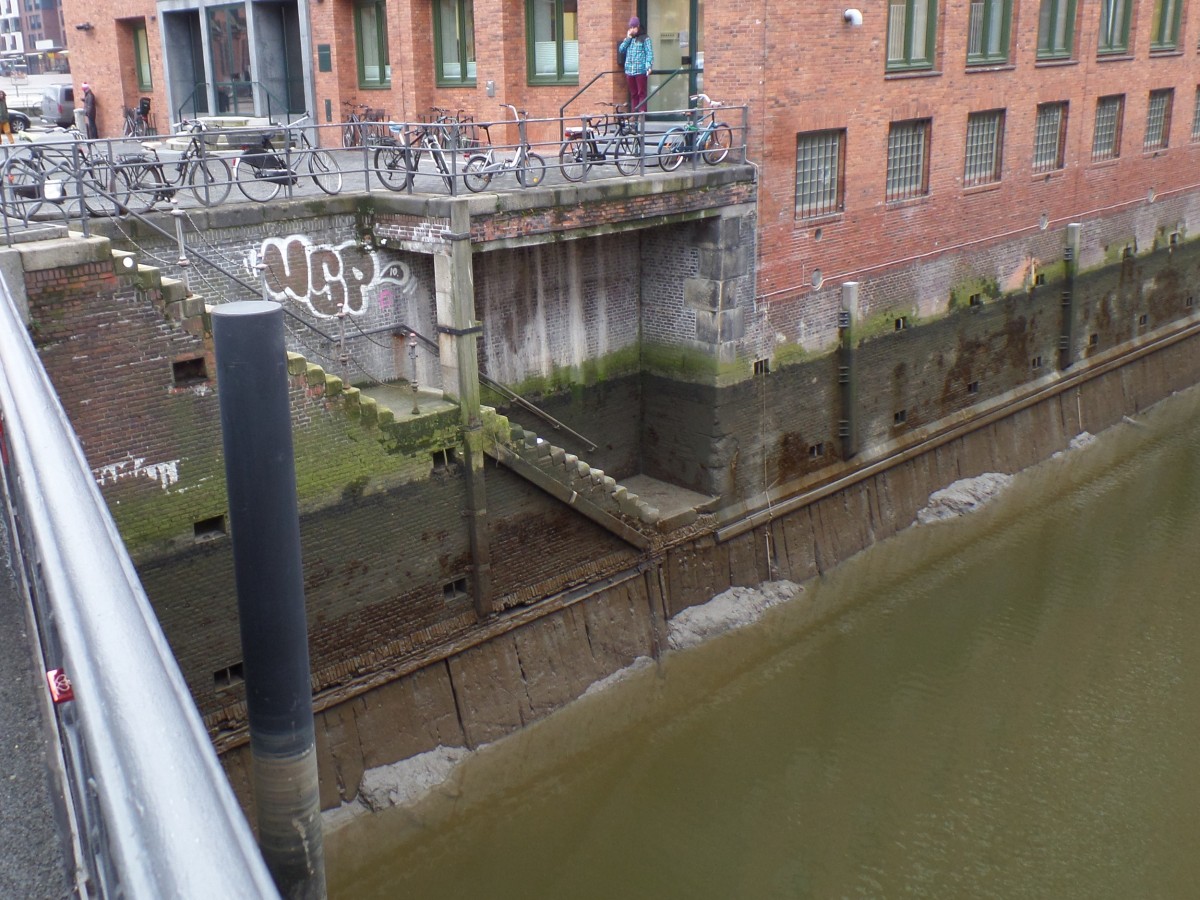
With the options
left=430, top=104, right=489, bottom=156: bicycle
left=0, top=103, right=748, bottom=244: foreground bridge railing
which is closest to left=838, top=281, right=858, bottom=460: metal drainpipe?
left=0, top=103, right=748, bottom=244: foreground bridge railing

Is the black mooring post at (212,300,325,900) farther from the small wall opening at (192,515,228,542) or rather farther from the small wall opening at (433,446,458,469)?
the small wall opening at (433,446,458,469)

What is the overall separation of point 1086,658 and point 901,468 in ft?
15.4

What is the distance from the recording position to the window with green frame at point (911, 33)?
17.9 meters

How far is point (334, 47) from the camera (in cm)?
2189

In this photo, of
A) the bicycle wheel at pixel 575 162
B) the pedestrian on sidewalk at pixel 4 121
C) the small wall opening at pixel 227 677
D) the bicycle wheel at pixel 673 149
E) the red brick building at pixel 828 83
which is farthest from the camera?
the pedestrian on sidewalk at pixel 4 121

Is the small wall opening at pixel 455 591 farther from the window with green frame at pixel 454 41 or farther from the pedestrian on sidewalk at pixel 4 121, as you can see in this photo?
the pedestrian on sidewalk at pixel 4 121

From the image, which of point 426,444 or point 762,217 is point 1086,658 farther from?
point 426,444

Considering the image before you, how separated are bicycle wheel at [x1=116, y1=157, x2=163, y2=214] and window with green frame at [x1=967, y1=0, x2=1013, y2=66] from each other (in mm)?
13077

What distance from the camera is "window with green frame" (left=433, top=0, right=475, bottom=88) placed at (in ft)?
65.9

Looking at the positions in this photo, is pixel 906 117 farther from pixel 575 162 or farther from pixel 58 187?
pixel 58 187

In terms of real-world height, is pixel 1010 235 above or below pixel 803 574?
above

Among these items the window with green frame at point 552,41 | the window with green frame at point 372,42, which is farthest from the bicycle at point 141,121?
the window with green frame at point 552,41

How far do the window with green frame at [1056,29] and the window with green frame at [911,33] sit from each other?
138 inches

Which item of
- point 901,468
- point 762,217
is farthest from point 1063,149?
point 762,217
